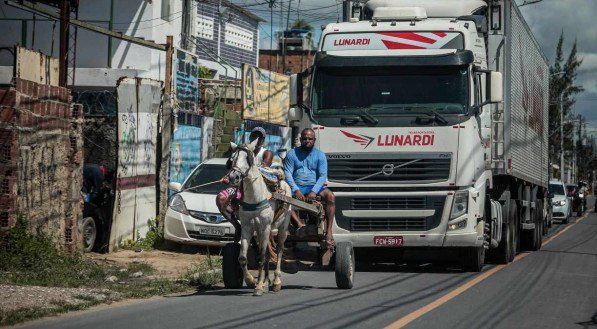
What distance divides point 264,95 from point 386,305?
19588 mm

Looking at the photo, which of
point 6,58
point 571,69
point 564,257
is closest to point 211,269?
point 564,257

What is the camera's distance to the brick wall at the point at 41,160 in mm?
15750

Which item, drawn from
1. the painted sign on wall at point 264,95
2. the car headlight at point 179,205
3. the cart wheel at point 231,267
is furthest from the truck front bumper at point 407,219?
the painted sign on wall at point 264,95

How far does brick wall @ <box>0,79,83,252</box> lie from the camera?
15.8 meters

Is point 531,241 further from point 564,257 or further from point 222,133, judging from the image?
point 222,133

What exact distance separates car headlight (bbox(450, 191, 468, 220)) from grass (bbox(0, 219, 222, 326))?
3.87 metres

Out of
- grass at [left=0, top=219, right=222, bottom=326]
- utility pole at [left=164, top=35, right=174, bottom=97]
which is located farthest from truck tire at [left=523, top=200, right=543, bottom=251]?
grass at [left=0, top=219, right=222, bottom=326]

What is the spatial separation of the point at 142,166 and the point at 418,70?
689 cm

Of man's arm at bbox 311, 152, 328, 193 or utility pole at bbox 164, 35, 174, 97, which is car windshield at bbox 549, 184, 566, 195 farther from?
man's arm at bbox 311, 152, 328, 193

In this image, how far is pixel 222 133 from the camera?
28.9 metres

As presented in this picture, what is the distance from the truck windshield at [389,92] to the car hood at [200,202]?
4.01 metres

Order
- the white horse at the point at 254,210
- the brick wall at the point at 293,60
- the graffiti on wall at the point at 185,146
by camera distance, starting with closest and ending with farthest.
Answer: the white horse at the point at 254,210 < the graffiti on wall at the point at 185,146 < the brick wall at the point at 293,60

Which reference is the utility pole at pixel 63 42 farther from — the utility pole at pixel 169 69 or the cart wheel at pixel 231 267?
the cart wheel at pixel 231 267

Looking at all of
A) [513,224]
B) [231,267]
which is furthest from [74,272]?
[513,224]
